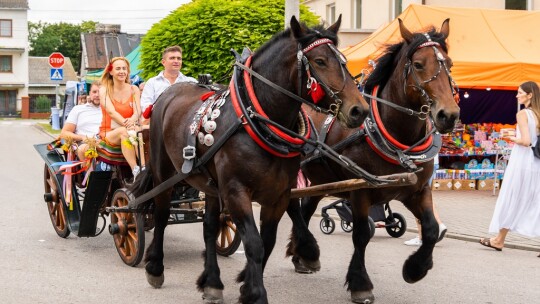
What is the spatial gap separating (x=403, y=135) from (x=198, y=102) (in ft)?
5.55

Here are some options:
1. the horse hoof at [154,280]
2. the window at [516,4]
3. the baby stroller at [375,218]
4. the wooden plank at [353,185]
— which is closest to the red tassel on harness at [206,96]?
the wooden plank at [353,185]

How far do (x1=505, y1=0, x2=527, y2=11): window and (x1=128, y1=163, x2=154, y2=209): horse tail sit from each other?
50.6ft

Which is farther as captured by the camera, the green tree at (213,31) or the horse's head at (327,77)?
the green tree at (213,31)

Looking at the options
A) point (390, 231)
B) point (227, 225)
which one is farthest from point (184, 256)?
point (390, 231)

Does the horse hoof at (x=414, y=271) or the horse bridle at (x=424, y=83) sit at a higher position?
the horse bridle at (x=424, y=83)

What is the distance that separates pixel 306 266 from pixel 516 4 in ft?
50.4

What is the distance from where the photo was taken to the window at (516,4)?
66.3ft

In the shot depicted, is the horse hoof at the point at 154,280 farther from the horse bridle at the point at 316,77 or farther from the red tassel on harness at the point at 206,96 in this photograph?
the horse bridle at the point at 316,77

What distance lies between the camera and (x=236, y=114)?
5520mm

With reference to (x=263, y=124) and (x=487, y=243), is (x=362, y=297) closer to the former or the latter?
(x=263, y=124)

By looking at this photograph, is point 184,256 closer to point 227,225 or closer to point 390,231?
point 227,225

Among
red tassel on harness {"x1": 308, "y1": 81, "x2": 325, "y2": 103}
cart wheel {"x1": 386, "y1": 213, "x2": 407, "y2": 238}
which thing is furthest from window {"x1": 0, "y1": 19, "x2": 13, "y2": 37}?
red tassel on harness {"x1": 308, "y1": 81, "x2": 325, "y2": 103}

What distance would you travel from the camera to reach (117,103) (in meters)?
8.34

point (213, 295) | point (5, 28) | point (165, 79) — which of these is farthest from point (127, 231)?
point (5, 28)
